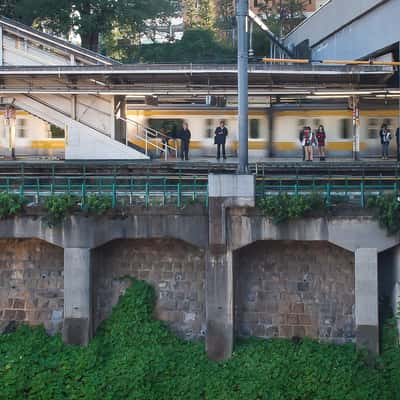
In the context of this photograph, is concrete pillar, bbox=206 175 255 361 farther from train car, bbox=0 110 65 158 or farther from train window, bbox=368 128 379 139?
train car, bbox=0 110 65 158

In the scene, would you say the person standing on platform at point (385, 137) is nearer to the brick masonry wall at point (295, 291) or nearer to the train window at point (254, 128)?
the train window at point (254, 128)

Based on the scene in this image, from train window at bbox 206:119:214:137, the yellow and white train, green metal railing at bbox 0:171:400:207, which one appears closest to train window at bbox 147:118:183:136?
the yellow and white train

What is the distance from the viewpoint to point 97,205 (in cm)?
1698

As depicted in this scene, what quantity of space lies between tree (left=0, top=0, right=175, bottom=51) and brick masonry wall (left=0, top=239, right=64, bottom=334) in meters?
27.6

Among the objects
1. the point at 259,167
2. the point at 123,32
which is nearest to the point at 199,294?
the point at 259,167

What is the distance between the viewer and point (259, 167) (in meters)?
20.8

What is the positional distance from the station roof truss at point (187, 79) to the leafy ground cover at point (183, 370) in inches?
358

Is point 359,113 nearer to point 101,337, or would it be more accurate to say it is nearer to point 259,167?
point 259,167

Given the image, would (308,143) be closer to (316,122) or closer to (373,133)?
(316,122)

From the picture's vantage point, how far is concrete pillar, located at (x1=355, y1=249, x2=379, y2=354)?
1633 cm

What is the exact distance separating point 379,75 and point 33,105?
12.3 meters

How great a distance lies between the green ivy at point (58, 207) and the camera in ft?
55.4

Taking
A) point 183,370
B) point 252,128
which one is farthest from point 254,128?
point 183,370

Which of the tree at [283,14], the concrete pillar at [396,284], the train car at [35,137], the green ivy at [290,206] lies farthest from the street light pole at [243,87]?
the tree at [283,14]
